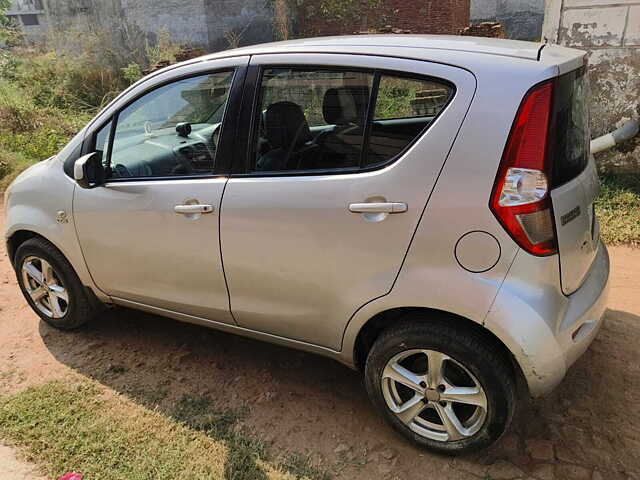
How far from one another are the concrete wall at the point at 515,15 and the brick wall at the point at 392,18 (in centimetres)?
196

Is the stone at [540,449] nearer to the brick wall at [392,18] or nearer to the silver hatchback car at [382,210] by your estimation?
the silver hatchback car at [382,210]

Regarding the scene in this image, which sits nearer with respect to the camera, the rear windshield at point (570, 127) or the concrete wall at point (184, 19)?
the rear windshield at point (570, 127)

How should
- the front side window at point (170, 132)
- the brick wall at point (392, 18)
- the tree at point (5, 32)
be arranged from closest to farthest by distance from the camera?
the front side window at point (170, 132)
the tree at point (5, 32)
the brick wall at point (392, 18)

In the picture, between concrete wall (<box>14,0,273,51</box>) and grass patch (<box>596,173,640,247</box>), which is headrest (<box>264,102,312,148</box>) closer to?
→ grass patch (<box>596,173,640,247</box>)

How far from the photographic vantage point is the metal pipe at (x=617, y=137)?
5316 mm

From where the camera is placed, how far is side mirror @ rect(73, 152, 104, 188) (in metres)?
2.92

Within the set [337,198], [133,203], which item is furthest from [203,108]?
[337,198]

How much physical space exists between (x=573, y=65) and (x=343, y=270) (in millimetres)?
1300

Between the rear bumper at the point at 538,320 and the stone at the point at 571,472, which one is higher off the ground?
→ the rear bumper at the point at 538,320

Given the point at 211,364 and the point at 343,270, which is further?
the point at 211,364

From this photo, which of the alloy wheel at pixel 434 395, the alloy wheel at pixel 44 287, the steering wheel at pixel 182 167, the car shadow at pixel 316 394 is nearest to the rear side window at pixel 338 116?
the steering wheel at pixel 182 167

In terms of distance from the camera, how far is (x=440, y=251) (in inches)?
83.4

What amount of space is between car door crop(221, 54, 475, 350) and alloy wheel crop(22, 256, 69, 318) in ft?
4.93

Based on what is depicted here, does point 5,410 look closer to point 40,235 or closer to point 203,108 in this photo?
point 40,235
